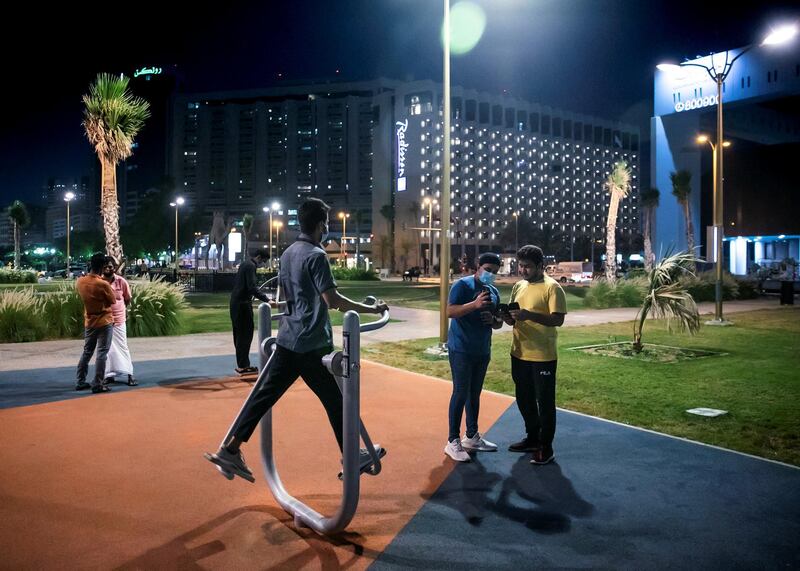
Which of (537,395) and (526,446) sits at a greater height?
(537,395)

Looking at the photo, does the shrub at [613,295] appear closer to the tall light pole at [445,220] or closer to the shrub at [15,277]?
the tall light pole at [445,220]

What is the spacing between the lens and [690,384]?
30.1ft

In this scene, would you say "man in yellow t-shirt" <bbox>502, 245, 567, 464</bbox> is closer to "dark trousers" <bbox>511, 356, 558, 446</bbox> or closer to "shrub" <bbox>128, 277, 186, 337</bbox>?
"dark trousers" <bbox>511, 356, 558, 446</bbox>

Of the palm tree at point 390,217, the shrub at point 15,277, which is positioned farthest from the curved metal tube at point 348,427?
the palm tree at point 390,217

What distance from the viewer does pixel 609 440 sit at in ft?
20.5

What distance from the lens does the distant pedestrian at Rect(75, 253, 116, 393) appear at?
8266 mm

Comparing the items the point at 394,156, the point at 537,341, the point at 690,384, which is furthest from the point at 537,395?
the point at 394,156

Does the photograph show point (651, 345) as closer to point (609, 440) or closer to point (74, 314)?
point (609, 440)

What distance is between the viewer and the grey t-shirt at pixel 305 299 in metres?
4.21

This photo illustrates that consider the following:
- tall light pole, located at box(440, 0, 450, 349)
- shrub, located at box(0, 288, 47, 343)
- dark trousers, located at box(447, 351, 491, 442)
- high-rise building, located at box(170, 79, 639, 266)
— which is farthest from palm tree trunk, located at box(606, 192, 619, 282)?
high-rise building, located at box(170, 79, 639, 266)

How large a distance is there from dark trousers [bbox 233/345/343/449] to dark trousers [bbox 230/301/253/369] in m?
5.11

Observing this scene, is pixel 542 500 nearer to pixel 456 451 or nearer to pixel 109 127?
pixel 456 451

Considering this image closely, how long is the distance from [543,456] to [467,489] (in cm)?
96

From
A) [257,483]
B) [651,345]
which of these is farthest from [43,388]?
[651,345]
